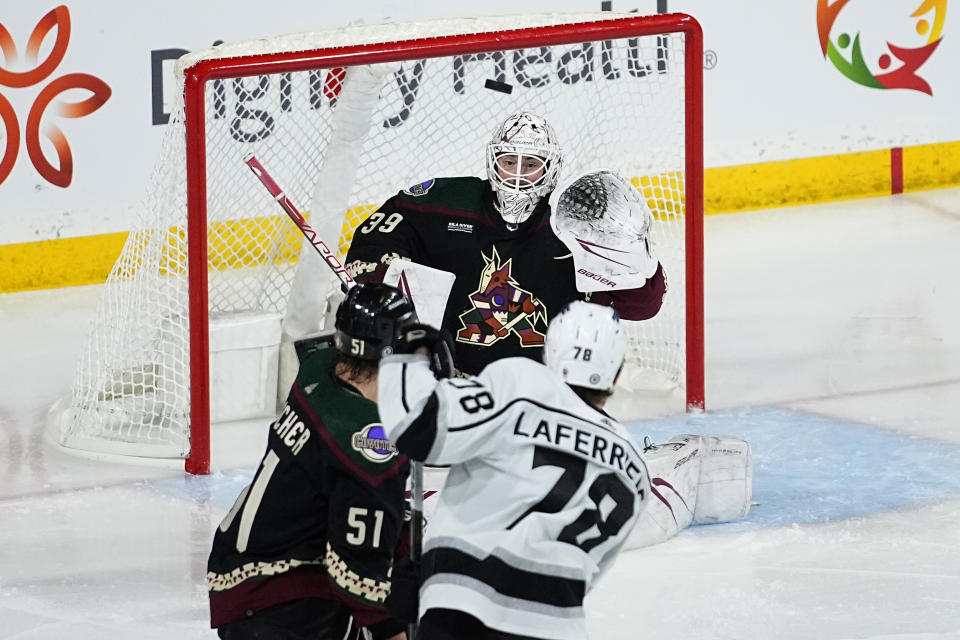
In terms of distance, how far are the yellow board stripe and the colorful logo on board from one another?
35 centimetres

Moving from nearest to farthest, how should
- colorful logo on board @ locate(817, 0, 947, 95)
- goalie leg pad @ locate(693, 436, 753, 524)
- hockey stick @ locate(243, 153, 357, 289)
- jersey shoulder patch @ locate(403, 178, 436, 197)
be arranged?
1. jersey shoulder patch @ locate(403, 178, 436, 197)
2. goalie leg pad @ locate(693, 436, 753, 524)
3. hockey stick @ locate(243, 153, 357, 289)
4. colorful logo on board @ locate(817, 0, 947, 95)

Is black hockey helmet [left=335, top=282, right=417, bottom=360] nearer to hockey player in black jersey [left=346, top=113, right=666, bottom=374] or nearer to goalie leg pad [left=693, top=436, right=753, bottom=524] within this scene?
hockey player in black jersey [left=346, top=113, right=666, bottom=374]

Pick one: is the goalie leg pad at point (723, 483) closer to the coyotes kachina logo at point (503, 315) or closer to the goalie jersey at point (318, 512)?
the coyotes kachina logo at point (503, 315)

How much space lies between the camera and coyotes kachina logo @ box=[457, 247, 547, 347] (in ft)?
12.6

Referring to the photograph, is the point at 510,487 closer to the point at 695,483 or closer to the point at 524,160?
the point at 524,160

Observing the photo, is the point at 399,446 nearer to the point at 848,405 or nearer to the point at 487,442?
the point at 487,442

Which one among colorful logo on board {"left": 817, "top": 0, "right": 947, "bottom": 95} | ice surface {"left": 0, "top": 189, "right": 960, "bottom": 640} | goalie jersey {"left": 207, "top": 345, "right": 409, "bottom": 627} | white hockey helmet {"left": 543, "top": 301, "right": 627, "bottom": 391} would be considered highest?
Answer: colorful logo on board {"left": 817, "top": 0, "right": 947, "bottom": 95}

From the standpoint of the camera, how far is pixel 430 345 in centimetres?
240

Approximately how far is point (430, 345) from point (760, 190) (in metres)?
5.49

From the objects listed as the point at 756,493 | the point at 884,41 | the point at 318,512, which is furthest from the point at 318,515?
the point at 884,41

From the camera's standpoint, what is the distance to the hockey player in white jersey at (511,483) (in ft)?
7.50

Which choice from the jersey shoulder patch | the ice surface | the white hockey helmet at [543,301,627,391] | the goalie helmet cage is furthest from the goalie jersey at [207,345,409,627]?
the goalie helmet cage

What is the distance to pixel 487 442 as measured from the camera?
2295 mm

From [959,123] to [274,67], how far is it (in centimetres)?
441
